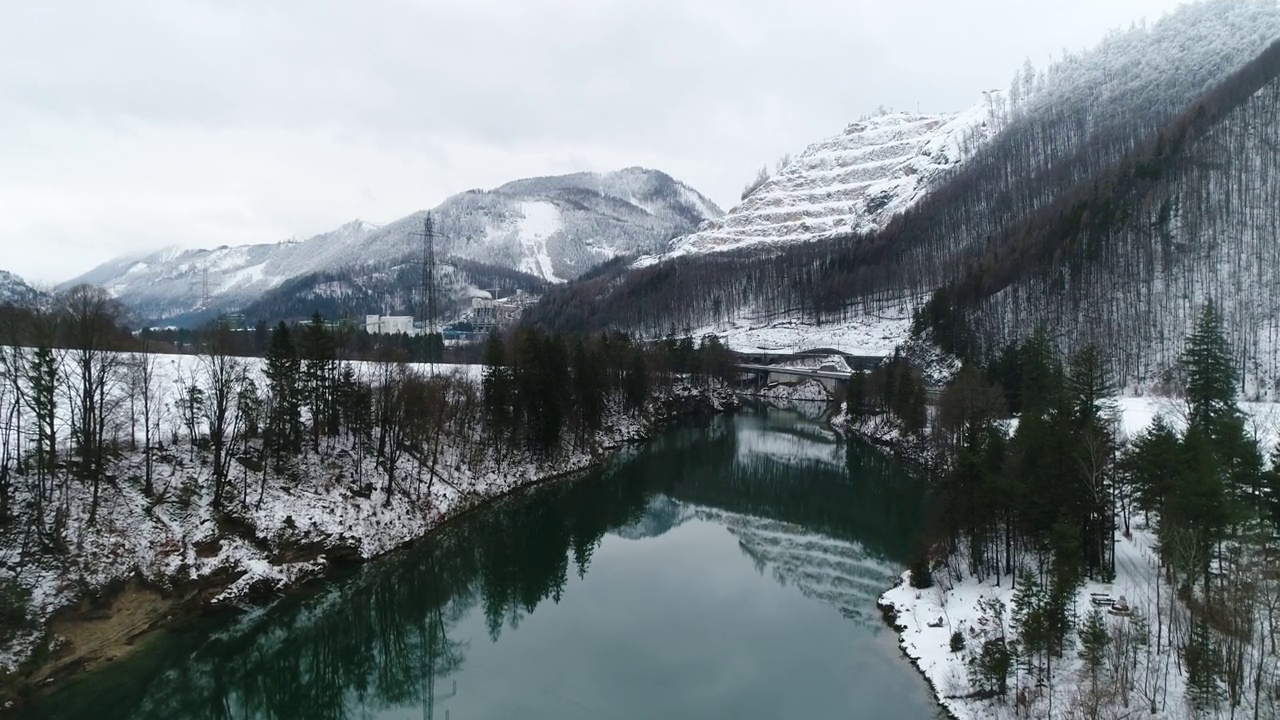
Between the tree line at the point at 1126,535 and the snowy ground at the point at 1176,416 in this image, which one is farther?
the snowy ground at the point at 1176,416

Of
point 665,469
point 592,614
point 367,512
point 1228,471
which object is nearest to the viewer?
point 1228,471

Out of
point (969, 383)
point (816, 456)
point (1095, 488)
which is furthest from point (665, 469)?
point (1095, 488)

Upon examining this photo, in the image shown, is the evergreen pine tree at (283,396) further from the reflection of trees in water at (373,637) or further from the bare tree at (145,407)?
the reflection of trees in water at (373,637)

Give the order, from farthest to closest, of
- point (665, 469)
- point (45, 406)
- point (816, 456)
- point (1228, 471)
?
point (816, 456), point (665, 469), point (45, 406), point (1228, 471)

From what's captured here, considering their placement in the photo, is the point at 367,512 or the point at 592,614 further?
the point at 367,512

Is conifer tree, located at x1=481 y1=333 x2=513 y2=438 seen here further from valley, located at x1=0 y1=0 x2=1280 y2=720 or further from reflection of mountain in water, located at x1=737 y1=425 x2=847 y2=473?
reflection of mountain in water, located at x1=737 y1=425 x2=847 y2=473

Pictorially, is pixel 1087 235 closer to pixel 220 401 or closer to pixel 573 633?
pixel 573 633

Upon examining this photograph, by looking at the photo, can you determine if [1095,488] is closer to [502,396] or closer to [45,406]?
[502,396]

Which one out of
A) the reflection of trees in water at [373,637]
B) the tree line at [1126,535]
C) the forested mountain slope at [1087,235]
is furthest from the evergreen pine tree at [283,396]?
the forested mountain slope at [1087,235]
